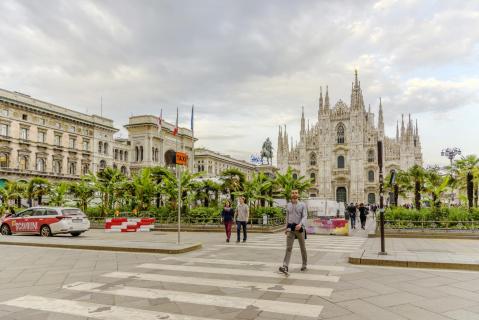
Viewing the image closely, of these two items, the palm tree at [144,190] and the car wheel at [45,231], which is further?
the palm tree at [144,190]

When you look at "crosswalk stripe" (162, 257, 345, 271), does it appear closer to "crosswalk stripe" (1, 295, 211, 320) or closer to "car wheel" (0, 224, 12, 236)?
"crosswalk stripe" (1, 295, 211, 320)

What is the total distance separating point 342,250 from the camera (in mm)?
12844

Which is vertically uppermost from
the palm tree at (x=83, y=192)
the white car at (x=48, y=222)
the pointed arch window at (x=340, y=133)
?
the pointed arch window at (x=340, y=133)

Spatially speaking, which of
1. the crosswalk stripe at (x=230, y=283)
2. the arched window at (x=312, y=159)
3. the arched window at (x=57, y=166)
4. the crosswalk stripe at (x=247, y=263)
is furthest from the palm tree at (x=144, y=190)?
the arched window at (x=312, y=159)

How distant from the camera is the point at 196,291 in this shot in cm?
688

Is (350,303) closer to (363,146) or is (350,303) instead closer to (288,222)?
(288,222)

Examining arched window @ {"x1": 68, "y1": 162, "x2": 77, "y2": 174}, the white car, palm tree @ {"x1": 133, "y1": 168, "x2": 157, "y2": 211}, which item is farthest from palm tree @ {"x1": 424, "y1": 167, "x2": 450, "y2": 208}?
arched window @ {"x1": 68, "y1": 162, "x2": 77, "y2": 174}

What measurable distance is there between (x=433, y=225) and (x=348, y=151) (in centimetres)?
5440

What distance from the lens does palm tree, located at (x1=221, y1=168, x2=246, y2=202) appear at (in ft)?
84.9

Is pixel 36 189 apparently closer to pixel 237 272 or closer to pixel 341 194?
pixel 237 272

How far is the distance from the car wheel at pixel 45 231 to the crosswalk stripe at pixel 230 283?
11.4m

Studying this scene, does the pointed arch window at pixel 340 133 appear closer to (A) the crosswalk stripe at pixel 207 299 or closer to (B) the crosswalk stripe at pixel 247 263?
(B) the crosswalk stripe at pixel 247 263

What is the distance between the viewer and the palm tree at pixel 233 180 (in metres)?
25.9

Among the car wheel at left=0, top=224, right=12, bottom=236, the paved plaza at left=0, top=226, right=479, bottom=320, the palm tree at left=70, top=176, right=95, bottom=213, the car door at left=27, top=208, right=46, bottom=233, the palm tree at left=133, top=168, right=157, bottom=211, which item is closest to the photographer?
the paved plaza at left=0, top=226, right=479, bottom=320
